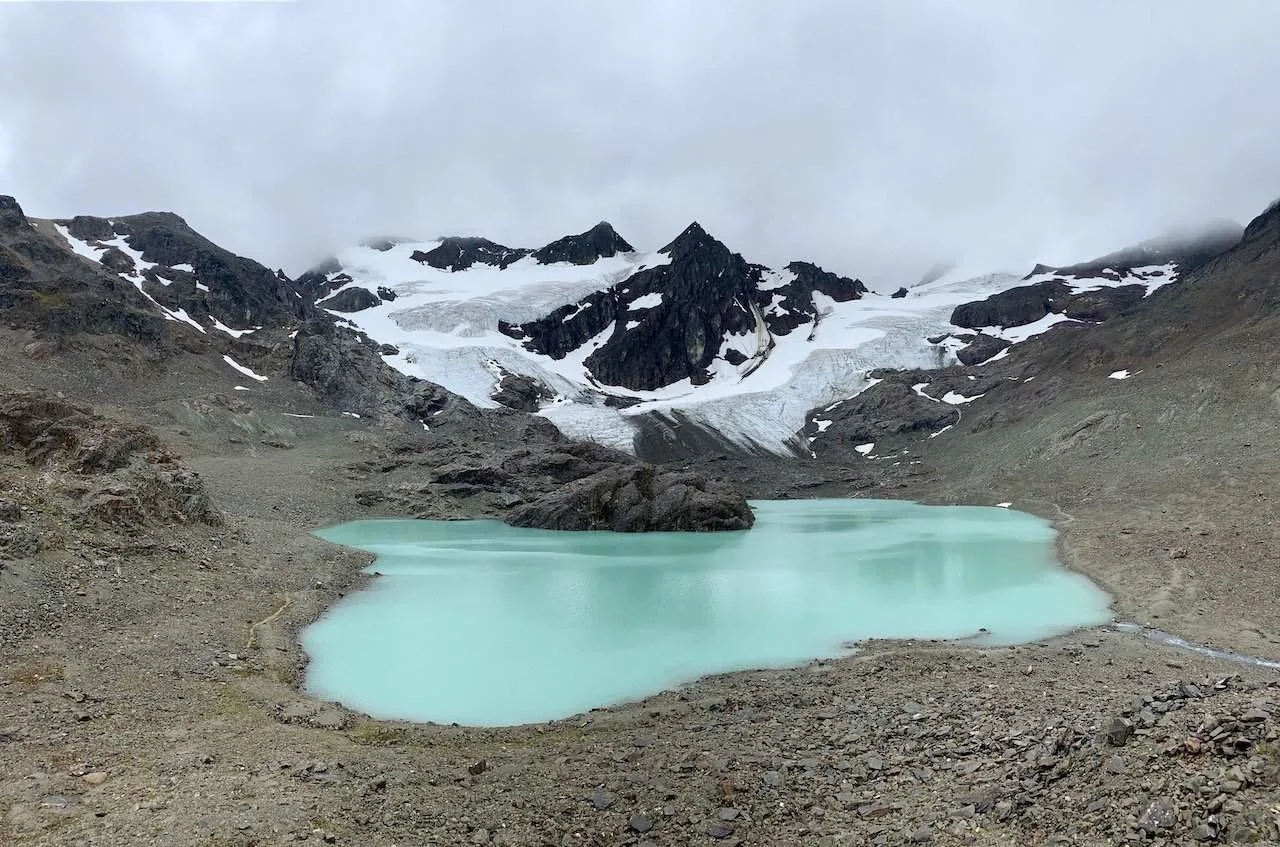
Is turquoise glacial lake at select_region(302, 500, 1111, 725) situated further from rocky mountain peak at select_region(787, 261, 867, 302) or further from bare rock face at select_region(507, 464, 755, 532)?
rocky mountain peak at select_region(787, 261, 867, 302)

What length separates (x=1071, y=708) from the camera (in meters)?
10.6

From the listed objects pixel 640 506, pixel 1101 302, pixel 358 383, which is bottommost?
pixel 640 506

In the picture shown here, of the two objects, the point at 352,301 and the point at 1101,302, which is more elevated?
the point at 352,301

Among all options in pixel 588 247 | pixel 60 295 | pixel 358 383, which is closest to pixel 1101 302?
pixel 588 247

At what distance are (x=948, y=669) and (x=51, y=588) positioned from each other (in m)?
18.6

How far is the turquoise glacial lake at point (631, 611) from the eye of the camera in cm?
1438

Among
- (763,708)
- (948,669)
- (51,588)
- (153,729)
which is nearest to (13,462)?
(51,588)

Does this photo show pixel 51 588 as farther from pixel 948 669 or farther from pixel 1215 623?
pixel 1215 623

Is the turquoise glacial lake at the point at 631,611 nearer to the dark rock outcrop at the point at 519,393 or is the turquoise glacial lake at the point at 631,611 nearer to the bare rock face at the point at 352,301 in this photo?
the dark rock outcrop at the point at 519,393

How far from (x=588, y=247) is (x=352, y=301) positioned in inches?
2477

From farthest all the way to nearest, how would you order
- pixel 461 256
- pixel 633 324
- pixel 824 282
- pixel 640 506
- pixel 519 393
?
pixel 461 256
pixel 824 282
pixel 633 324
pixel 519 393
pixel 640 506

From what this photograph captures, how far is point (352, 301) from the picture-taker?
14238 cm

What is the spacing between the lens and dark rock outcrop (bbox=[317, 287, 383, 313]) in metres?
142

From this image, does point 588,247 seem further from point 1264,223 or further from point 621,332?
point 1264,223
